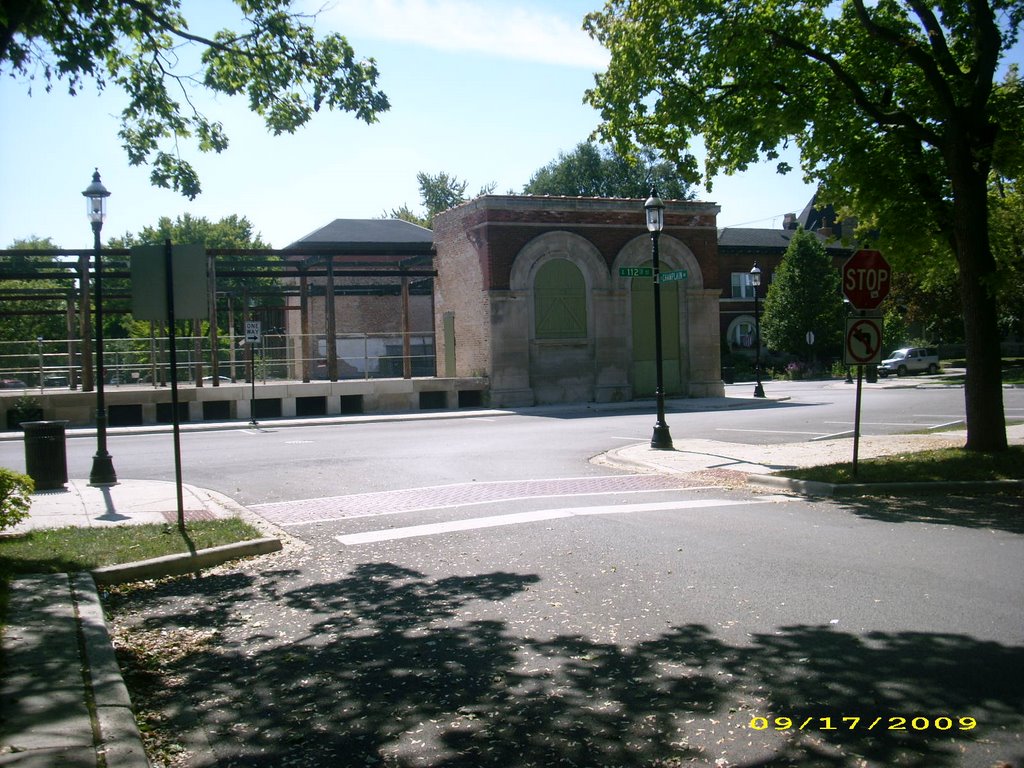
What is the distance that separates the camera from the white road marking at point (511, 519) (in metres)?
9.77

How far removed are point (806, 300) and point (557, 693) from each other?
5314 cm

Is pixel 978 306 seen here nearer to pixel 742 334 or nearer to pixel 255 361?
pixel 255 361

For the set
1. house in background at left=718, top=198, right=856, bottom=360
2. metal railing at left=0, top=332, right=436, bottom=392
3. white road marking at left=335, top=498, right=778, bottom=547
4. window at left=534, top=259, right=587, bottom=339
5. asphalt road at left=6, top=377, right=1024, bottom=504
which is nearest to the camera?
white road marking at left=335, top=498, right=778, bottom=547

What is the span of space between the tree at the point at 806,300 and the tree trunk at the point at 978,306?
141ft

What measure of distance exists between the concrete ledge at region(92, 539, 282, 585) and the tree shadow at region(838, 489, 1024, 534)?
6.46 m

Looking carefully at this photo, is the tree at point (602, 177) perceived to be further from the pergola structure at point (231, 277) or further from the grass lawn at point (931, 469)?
the grass lawn at point (931, 469)

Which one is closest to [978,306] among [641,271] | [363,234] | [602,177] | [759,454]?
[759,454]

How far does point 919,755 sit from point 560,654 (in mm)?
2172

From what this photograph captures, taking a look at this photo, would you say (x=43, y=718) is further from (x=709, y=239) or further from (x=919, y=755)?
(x=709, y=239)

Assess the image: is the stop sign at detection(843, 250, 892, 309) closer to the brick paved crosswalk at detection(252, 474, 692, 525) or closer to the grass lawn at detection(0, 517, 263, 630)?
the brick paved crosswalk at detection(252, 474, 692, 525)

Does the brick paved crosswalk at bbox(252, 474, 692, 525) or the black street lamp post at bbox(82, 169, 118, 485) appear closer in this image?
the brick paved crosswalk at bbox(252, 474, 692, 525)

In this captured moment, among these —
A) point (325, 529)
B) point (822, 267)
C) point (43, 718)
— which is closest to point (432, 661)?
point (43, 718)

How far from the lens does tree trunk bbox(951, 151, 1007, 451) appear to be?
12859mm

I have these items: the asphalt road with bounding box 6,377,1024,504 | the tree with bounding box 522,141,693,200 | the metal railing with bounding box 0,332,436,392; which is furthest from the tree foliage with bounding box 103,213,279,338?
the asphalt road with bounding box 6,377,1024,504
